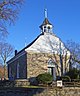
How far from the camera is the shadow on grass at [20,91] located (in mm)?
30628

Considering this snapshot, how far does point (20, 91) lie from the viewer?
31172 millimetres

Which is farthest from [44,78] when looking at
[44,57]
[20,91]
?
[20,91]

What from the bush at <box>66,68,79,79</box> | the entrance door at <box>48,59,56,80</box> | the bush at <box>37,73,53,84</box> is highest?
the entrance door at <box>48,59,56,80</box>

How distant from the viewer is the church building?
4516 cm

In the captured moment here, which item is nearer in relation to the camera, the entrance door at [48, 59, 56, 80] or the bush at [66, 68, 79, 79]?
the bush at [66, 68, 79, 79]

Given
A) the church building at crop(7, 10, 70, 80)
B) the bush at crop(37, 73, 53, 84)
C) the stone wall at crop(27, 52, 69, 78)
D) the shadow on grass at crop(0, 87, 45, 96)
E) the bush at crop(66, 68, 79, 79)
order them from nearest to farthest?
the shadow on grass at crop(0, 87, 45, 96) → the bush at crop(37, 73, 53, 84) → the bush at crop(66, 68, 79, 79) → the stone wall at crop(27, 52, 69, 78) → the church building at crop(7, 10, 70, 80)

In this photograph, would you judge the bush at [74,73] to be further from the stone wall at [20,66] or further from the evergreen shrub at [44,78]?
the stone wall at [20,66]

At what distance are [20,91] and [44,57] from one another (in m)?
15.3


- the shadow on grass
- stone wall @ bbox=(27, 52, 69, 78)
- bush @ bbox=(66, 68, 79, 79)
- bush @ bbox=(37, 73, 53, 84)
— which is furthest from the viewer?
stone wall @ bbox=(27, 52, 69, 78)

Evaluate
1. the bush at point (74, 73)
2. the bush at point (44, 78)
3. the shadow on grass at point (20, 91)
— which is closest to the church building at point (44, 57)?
the bush at point (74, 73)

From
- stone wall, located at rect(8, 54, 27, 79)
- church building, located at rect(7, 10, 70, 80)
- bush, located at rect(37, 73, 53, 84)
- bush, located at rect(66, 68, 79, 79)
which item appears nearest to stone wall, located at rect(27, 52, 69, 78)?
church building, located at rect(7, 10, 70, 80)

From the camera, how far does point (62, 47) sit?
4797 centimetres

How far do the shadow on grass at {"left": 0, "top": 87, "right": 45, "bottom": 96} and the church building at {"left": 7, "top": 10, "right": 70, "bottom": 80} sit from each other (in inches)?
497

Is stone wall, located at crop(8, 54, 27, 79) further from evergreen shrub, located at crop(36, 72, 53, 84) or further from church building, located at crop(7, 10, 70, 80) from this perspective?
evergreen shrub, located at crop(36, 72, 53, 84)
